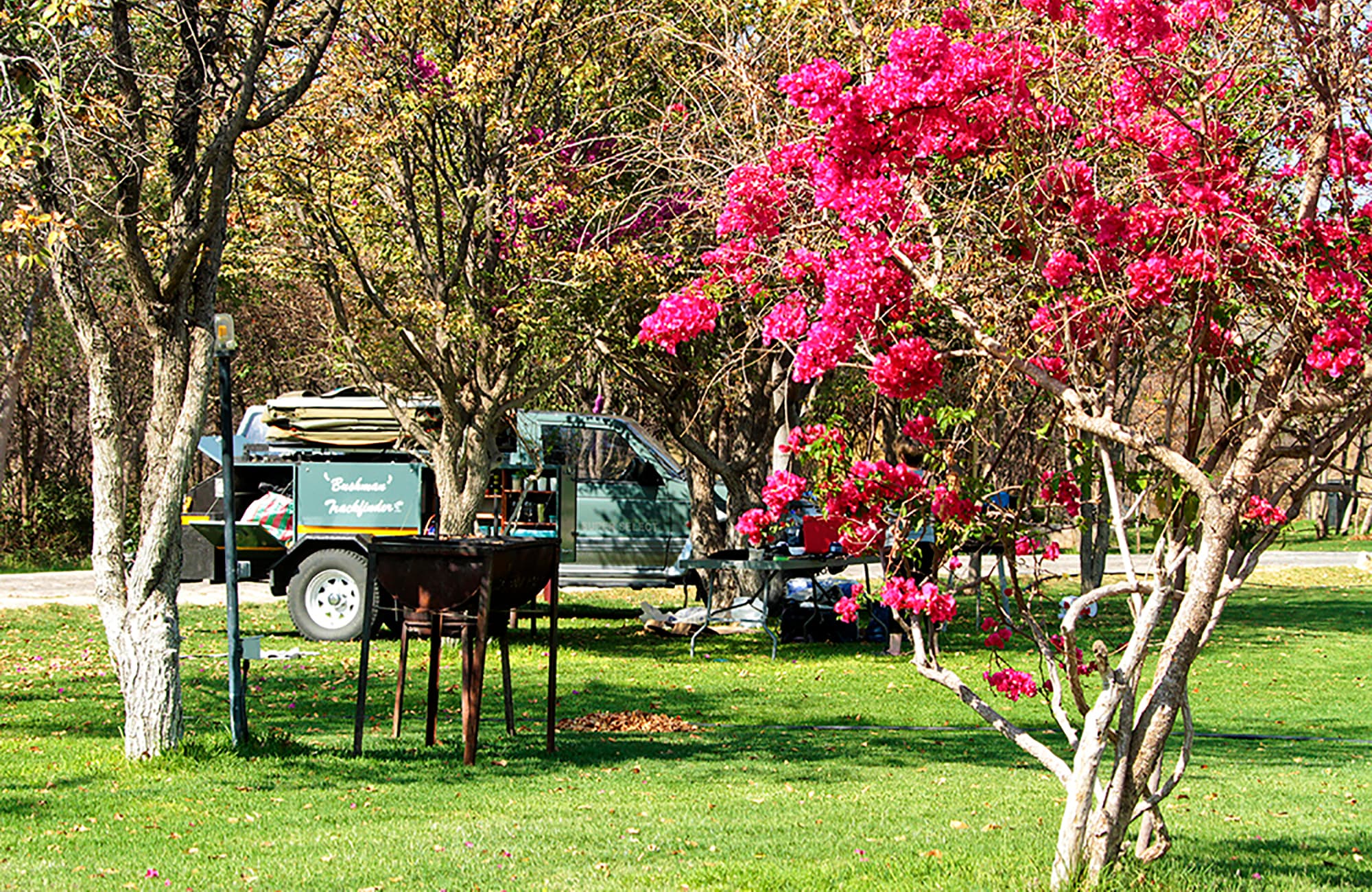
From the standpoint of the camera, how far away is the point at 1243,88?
596 cm

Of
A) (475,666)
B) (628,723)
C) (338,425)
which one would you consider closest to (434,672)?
(475,666)

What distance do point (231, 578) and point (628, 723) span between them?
3623 millimetres

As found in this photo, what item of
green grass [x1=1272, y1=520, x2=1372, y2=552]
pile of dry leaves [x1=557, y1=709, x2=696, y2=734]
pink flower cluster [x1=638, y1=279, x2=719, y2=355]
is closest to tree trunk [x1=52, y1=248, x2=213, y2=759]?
pile of dry leaves [x1=557, y1=709, x2=696, y2=734]

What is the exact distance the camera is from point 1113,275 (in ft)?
18.9

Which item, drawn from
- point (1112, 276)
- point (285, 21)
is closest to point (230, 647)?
point (285, 21)

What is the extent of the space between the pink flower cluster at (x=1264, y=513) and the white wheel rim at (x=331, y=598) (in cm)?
1261

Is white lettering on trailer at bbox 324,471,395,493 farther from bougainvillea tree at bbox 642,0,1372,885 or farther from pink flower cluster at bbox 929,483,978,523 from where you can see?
pink flower cluster at bbox 929,483,978,523

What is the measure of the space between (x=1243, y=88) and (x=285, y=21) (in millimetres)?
6789

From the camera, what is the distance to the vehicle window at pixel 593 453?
688 inches

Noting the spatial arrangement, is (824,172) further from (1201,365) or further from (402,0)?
(402,0)

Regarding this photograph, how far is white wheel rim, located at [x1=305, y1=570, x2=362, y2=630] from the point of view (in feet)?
53.6

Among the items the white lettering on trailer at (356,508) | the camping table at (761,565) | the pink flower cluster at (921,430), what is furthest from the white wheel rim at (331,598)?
the pink flower cluster at (921,430)

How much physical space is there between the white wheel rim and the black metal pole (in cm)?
746

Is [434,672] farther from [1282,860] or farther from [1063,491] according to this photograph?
[1282,860]
